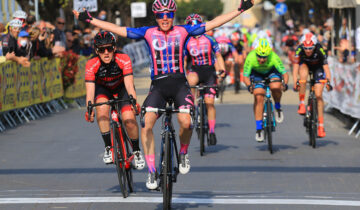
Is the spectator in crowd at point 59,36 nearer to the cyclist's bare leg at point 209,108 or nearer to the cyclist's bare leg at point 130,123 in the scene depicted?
the cyclist's bare leg at point 209,108

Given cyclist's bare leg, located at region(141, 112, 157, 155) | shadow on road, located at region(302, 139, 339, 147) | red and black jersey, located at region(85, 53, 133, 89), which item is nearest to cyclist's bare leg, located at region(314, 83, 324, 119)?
shadow on road, located at region(302, 139, 339, 147)

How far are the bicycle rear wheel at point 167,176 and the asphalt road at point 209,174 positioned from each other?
510 mm

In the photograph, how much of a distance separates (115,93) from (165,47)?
1073 mm

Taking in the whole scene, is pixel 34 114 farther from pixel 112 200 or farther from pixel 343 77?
pixel 112 200

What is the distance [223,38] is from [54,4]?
1494 centimetres

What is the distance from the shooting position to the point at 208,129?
1470 cm

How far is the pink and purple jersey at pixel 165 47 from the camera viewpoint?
9.36 metres

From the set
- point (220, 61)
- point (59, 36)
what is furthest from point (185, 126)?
point (59, 36)

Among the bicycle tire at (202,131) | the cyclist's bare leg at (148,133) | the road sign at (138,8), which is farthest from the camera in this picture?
the road sign at (138,8)

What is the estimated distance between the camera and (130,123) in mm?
9977

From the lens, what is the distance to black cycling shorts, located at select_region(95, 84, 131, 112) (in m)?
9.94

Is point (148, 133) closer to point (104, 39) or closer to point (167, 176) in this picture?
point (167, 176)

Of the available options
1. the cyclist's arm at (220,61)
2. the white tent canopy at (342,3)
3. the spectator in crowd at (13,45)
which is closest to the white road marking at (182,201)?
the cyclist's arm at (220,61)

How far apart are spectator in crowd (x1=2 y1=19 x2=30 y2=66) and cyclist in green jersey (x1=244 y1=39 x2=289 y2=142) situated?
19.4 feet
